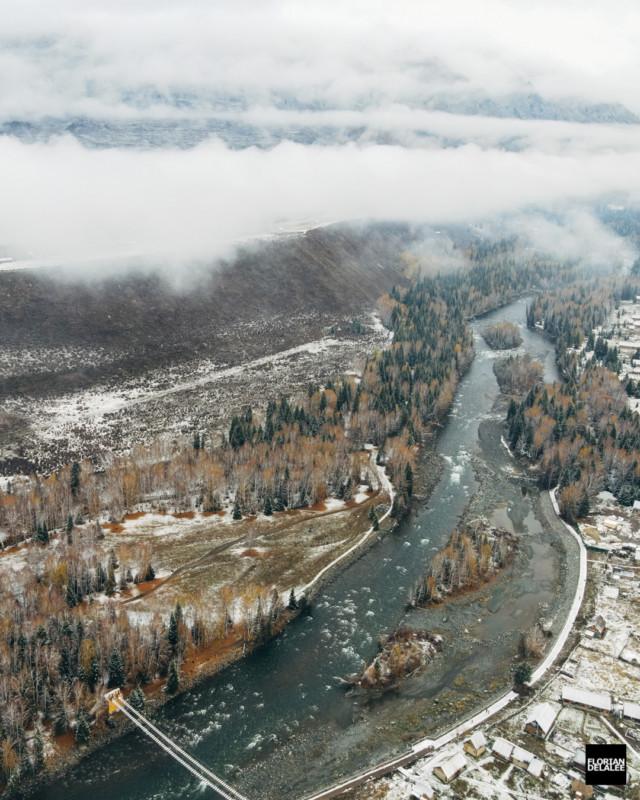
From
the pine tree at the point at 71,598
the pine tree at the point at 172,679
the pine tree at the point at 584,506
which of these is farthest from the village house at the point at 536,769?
the pine tree at the point at 584,506

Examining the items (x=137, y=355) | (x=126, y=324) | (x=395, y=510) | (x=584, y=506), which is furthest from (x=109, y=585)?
(x=126, y=324)

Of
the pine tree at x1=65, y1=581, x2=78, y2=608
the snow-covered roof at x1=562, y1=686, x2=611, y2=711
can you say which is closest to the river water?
the snow-covered roof at x1=562, y1=686, x2=611, y2=711

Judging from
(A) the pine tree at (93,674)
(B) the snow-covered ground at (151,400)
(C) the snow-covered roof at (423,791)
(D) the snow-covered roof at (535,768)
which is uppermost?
(B) the snow-covered ground at (151,400)

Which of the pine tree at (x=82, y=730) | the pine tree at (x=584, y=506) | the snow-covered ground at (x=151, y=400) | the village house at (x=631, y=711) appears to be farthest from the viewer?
the snow-covered ground at (x=151, y=400)

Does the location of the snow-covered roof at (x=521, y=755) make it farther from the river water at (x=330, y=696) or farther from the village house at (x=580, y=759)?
the river water at (x=330, y=696)

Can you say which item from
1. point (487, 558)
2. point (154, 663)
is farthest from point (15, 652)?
point (487, 558)

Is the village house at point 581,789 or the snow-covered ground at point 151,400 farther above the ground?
the snow-covered ground at point 151,400

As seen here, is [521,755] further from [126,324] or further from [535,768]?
[126,324]
